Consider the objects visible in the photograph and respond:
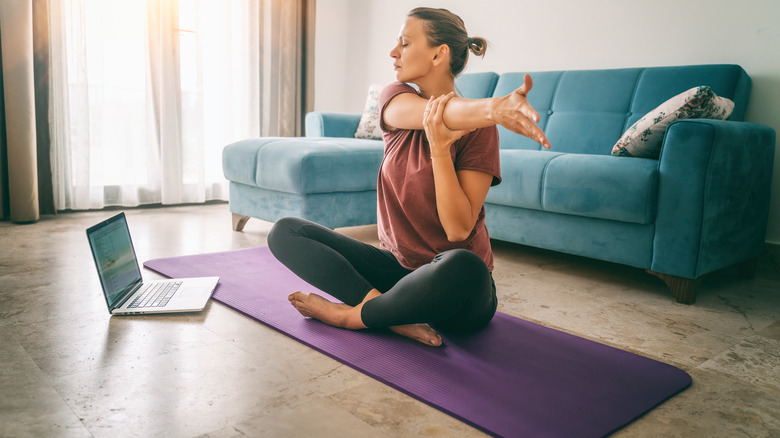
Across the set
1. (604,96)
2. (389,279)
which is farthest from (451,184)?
(604,96)

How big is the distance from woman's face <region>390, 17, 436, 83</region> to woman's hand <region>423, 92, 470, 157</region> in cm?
23

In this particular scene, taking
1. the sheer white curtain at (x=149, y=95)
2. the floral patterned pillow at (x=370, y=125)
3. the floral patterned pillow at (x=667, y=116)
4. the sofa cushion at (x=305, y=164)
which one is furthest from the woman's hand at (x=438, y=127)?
the sheer white curtain at (x=149, y=95)

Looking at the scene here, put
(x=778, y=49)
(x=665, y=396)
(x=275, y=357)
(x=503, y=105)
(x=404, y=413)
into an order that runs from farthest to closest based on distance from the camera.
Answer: (x=778, y=49)
(x=275, y=357)
(x=665, y=396)
(x=404, y=413)
(x=503, y=105)

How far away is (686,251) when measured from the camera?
1997 mm

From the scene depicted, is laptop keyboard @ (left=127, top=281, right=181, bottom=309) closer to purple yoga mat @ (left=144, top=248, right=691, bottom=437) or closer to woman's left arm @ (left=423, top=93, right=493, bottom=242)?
A: purple yoga mat @ (left=144, top=248, right=691, bottom=437)

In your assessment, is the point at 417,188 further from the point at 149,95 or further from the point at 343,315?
the point at 149,95

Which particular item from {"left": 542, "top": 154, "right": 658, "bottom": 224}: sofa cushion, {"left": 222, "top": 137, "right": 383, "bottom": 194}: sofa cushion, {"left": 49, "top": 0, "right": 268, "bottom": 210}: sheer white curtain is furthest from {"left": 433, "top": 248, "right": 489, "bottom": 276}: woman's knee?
{"left": 49, "top": 0, "right": 268, "bottom": 210}: sheer white curtain

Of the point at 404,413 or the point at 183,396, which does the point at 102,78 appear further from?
the point at 404,413

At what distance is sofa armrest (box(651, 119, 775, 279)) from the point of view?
1.96 m

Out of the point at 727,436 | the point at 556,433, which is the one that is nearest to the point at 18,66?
the point at 556,433

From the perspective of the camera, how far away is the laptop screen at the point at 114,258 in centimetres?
156

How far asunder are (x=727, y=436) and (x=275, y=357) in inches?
37.2

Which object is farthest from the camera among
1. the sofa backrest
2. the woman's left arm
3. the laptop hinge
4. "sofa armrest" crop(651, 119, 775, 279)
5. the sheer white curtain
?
the sheer white curtain

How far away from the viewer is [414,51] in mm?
1394
